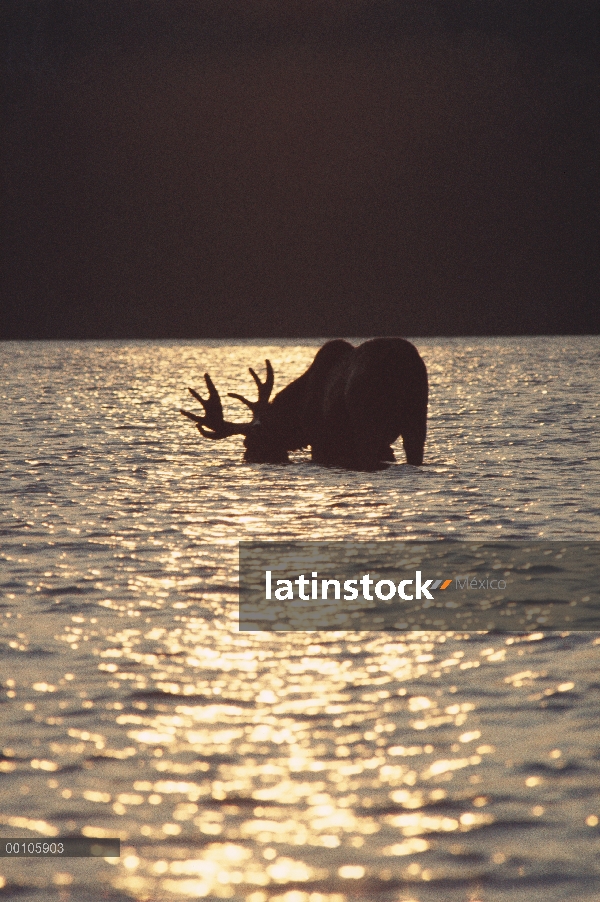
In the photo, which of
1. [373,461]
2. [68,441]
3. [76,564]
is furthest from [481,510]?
[68,441]

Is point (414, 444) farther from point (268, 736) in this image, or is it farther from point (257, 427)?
point (268, 736)

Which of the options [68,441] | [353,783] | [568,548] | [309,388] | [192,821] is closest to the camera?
[192,821]

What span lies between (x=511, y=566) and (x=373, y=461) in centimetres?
Result: 866

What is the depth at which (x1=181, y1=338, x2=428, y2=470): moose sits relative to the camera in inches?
742

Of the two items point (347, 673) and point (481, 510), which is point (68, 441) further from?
point (347, 673)

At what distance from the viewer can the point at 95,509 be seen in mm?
16656

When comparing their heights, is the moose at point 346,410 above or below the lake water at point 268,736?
above

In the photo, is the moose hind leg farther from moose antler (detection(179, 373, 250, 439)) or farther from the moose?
moose antler (detection(179, 373, 250, 439))

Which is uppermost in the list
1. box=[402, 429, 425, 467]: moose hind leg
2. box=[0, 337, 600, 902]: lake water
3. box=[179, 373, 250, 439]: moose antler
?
box=[179, 373, 250, 439]: moose antler

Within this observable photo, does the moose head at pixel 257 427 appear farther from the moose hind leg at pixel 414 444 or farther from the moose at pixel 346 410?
the moose hind leg at pixel 414 444

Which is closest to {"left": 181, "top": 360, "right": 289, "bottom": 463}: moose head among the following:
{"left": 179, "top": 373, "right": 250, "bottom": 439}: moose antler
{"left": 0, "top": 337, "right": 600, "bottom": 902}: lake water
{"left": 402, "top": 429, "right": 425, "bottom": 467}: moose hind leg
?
{"left": 179, "top": 373, "right": 250, "bottom": 439}: moose antler

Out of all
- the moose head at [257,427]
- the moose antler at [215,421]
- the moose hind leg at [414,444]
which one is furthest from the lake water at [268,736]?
the moose antler at [215,421]

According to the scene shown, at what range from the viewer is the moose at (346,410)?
61.9ft

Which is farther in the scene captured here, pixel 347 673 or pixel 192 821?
pixel 347 673
